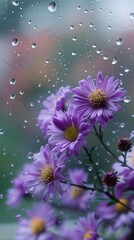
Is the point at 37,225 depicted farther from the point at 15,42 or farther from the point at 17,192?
the point at 15,42

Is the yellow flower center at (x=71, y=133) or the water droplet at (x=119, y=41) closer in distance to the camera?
the yellow flower center at (x=71, y=133)

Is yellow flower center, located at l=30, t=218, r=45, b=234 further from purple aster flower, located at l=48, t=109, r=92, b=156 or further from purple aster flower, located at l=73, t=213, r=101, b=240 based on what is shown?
purple aster flower, located at l=48, t=109, r=92, b=156

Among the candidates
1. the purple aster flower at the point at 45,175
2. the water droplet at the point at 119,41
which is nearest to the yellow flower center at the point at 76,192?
the purple aster flower at the point at 45,175

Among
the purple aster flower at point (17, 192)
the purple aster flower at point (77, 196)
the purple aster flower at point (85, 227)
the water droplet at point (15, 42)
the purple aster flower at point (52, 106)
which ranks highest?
the water droplet at point (15, 42)

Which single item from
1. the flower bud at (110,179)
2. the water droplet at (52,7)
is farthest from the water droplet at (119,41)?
the flower bud at (110,179)

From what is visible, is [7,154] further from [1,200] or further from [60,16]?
[60,16]

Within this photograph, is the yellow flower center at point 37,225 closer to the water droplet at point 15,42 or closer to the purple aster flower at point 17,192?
the purple aster flower at point 17,192

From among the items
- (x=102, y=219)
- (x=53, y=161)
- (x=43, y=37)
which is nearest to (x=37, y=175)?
(x=53, y=161)

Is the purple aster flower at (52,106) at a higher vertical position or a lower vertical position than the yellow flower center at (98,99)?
higher
